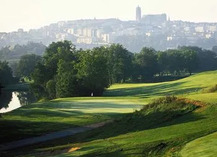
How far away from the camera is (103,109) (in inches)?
2293

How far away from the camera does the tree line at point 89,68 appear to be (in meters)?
90.5

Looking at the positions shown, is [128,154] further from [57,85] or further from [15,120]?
[57,85]

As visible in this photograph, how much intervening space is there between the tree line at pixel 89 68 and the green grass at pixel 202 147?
61981mm

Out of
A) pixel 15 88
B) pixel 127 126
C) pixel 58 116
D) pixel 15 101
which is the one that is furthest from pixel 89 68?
pixel 15 88

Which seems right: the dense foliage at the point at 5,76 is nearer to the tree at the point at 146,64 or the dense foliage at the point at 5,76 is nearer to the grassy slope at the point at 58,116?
the tree at the point at 146,64

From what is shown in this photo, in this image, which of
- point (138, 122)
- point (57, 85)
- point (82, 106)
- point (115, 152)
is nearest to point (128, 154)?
→ point (115, 152)

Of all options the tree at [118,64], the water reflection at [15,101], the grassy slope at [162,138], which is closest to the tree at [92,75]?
the water reflection at [15,101]

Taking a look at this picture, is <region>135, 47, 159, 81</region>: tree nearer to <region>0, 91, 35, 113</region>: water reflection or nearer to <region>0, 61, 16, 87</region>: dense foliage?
<region>0, 91, 35, 113</region>: water reflection

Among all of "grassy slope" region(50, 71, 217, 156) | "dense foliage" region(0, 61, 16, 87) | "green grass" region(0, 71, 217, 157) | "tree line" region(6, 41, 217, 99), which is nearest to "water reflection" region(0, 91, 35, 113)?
"tree line" region(6, 41, 217, 99)

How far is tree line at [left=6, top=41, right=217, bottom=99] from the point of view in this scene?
90.5 m

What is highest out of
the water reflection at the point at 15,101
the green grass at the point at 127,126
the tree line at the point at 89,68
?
the tree line at the point at 89,68

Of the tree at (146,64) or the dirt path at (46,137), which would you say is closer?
the dirt path at (46,137)

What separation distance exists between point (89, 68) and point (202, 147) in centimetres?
7146

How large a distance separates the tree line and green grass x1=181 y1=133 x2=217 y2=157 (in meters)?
62.0
